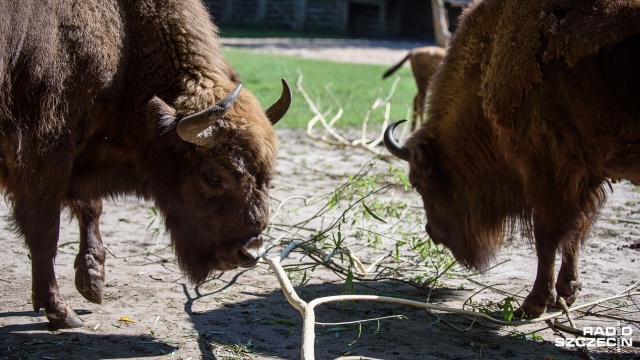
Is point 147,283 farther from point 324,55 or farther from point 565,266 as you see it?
point 324,55

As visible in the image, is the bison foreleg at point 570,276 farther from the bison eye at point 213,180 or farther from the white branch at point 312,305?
the bison eye at point 213,180

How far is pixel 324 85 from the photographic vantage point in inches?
648

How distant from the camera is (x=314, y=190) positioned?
7.81m

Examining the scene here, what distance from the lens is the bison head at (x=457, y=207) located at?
5.40 metres

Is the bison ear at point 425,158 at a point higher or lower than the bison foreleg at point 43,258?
higher

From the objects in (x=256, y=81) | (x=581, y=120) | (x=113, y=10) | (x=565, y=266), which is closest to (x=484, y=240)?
(x=565, y=266)

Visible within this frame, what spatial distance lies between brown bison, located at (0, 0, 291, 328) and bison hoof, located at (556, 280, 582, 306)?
210 cm

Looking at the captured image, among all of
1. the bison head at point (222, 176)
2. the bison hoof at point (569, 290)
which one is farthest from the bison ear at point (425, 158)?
the bison head at point (222, 176)

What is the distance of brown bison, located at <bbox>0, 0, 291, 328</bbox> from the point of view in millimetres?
4262

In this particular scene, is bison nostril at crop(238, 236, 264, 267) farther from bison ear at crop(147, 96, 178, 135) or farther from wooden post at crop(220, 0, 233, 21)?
wooden post at crop(220, 0, 233, 21)

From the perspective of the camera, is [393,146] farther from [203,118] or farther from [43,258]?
[43,258]

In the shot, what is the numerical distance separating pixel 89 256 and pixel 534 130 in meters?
2.93

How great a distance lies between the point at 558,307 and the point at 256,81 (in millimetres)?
12034

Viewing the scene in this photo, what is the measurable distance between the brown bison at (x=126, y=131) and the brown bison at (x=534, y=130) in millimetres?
1374
